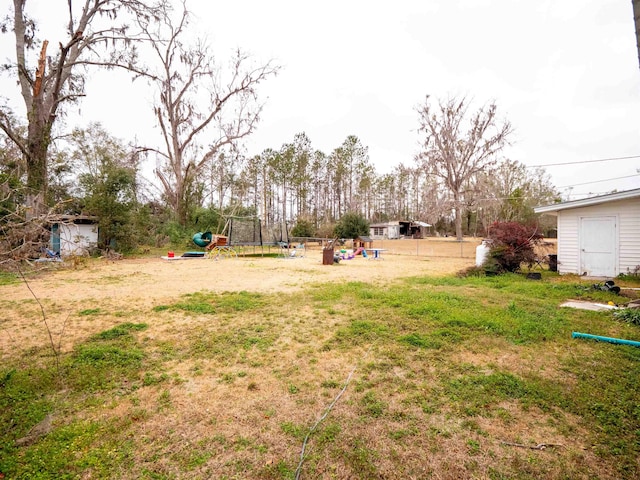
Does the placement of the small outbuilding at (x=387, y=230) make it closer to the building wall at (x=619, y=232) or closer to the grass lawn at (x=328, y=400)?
the building wall at (x=619, y=232)

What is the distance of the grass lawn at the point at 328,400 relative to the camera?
1.90m

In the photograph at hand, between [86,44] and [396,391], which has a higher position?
[86,44]

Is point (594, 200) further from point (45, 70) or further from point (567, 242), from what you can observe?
point (45, 70)

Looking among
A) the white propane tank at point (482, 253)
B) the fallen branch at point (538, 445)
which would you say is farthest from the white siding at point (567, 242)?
the fallen branch at point (538, 445)

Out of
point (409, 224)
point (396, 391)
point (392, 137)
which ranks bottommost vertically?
point (396, 391)

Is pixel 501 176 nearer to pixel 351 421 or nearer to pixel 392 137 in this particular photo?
pixel 392 137

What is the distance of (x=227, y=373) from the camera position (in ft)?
10.3

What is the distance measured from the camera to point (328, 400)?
8.68ft

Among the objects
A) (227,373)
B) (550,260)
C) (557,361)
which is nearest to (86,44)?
(227,373)

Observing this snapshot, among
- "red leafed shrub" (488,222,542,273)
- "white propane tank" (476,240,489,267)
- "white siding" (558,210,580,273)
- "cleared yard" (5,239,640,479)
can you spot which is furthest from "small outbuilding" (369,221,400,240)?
"cleared yard" (5,239,640,479)

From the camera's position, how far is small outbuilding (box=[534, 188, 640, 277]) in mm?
9148

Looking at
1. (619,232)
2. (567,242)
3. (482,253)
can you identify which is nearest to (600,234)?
(619,232)

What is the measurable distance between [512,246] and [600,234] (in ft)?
9.02

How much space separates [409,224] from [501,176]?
14.2 m
